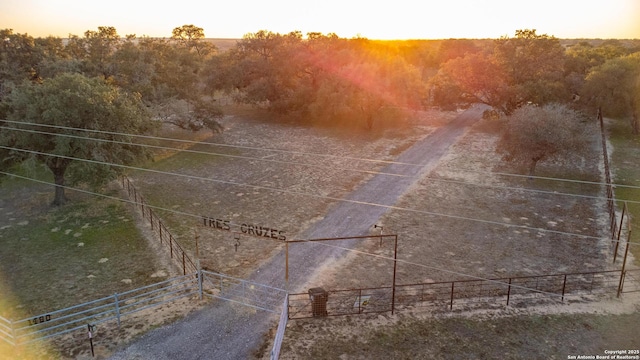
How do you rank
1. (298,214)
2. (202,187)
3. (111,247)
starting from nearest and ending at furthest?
1. (111,247)
2. (298,214)
3. (202,187)

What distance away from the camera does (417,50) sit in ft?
415

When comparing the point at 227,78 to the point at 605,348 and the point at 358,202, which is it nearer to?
the point at 358,202

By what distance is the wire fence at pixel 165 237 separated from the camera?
68.2ft

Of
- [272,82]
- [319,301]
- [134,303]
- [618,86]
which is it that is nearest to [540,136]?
[618,86]

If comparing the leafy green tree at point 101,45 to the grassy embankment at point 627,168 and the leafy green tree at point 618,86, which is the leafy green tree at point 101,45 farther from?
the leafy green tree at point 618,86

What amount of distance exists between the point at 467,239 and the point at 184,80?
131 feet

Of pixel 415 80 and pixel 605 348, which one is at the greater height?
pixel 415 80

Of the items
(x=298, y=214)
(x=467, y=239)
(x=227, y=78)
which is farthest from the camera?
(x=227, y=78)

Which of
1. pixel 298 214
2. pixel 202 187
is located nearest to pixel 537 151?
pixel 298 214

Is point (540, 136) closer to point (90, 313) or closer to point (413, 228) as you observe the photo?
point (413, 228)

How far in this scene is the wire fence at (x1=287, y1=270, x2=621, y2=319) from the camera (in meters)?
Answer: 17.7

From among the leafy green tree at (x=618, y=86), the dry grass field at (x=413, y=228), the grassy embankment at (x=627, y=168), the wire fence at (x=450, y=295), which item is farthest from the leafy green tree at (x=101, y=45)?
the leafy green tree at (x=618, y=86)

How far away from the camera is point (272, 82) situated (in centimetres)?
5684

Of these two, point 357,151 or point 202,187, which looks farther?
point 357,151
